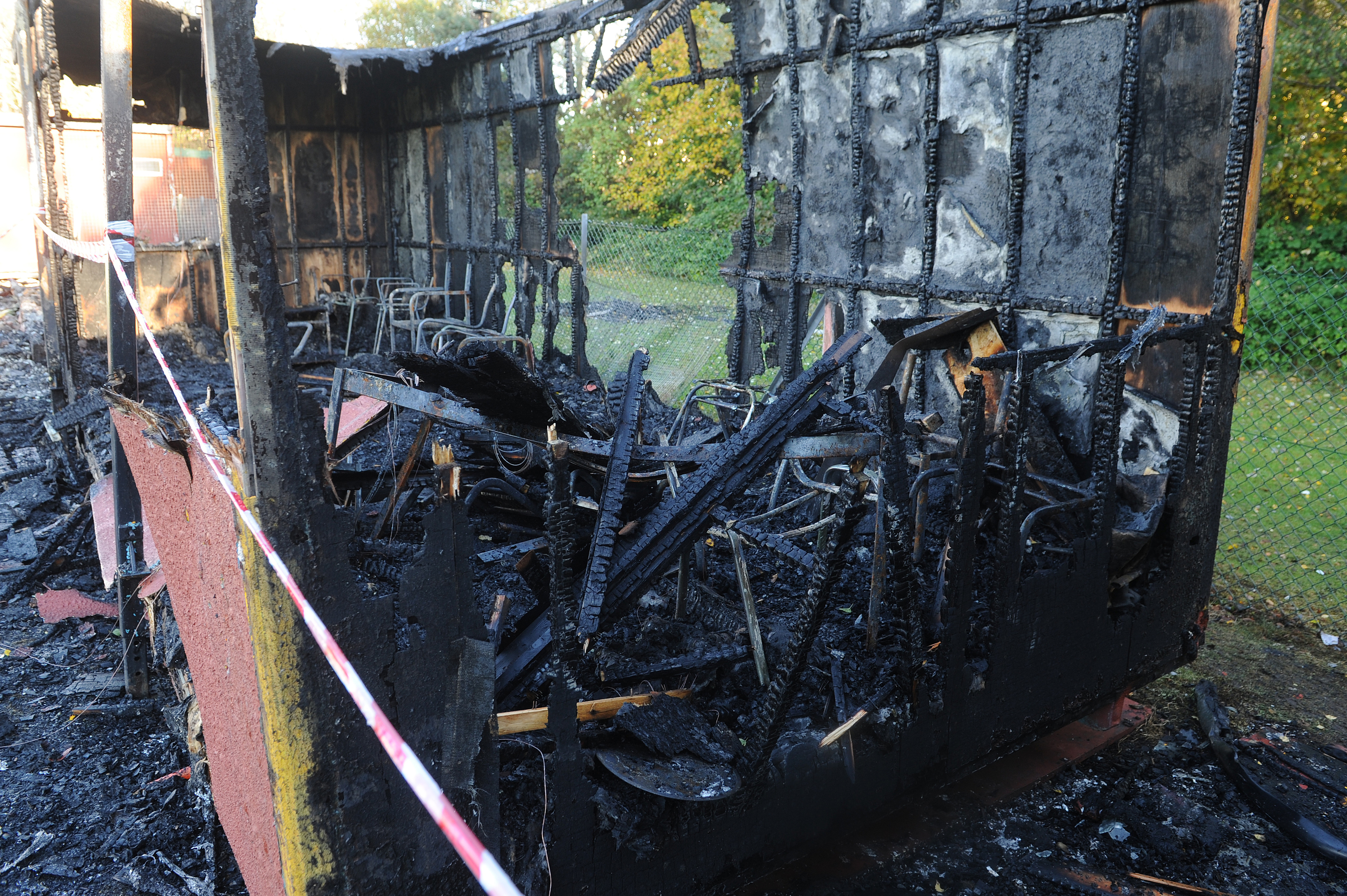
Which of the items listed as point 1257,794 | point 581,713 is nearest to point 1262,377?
point 1257,794

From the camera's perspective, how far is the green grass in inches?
233

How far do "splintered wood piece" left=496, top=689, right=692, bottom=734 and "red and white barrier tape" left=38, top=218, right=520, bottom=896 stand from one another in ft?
1.72

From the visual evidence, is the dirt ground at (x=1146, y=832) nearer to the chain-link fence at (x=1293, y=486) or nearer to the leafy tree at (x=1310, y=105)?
the chain-link fence at (x=1293, y=486)

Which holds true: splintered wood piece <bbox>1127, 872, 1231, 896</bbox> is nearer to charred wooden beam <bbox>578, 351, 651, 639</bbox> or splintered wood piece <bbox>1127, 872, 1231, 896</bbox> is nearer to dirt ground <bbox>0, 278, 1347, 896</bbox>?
dirt ground <bbox>0, 278, 1347, 896</bbox>

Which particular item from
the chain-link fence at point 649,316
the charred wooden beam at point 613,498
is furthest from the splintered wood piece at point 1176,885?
the chain-link fence at point 649,316

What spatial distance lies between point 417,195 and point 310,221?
67.3 inches

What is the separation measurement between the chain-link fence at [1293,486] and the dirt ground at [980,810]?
1.81 feet

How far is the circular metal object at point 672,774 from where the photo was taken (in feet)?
8.04

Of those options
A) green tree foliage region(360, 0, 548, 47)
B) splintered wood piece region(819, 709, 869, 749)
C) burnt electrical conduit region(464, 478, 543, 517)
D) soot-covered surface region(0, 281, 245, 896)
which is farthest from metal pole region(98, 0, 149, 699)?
green tree foliage region(360, 0, 548, 47)

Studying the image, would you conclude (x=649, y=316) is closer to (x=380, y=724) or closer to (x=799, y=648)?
(x=799, y=648)

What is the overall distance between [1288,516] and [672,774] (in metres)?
6.61

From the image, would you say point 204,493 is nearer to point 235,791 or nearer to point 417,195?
point 235,791

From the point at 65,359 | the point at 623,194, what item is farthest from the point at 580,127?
the point at 65,359

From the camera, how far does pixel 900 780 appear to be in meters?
3.18
